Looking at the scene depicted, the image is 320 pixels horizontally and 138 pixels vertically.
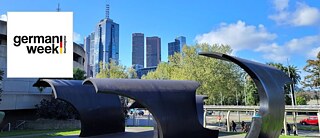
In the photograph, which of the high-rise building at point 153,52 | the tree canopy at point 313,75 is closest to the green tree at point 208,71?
the tree canopy at point 313,75

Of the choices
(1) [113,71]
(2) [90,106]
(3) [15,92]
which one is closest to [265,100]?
(2) [90,106]

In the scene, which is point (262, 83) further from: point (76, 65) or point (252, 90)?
point (252, 90)

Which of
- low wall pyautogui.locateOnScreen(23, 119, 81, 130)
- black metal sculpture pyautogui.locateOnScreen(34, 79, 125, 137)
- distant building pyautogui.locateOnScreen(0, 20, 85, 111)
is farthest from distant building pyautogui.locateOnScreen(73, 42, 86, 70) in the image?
black metal sculpture pyautogui.locateOnScreen(34, 79, 125, 137)

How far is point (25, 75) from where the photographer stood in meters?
32.5

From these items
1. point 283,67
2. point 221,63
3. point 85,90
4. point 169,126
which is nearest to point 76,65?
point 221,63

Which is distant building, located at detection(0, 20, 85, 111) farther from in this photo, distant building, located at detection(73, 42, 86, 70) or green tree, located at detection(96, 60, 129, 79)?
green tree, located at detection(96, 60, 129, 79)

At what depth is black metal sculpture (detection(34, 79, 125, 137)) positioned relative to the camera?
15.8 m

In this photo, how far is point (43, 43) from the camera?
82.9 ft

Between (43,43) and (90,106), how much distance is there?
36.7 ft

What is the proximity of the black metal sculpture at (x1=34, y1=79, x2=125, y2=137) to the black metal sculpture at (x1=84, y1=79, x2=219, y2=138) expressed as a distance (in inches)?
201

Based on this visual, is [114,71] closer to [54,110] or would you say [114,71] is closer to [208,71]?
[208,71]

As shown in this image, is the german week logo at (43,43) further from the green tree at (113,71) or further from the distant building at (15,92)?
the green tree at (113,71)

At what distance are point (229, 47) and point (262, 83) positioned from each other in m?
31.8

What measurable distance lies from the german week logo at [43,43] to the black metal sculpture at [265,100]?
58.4 ft
